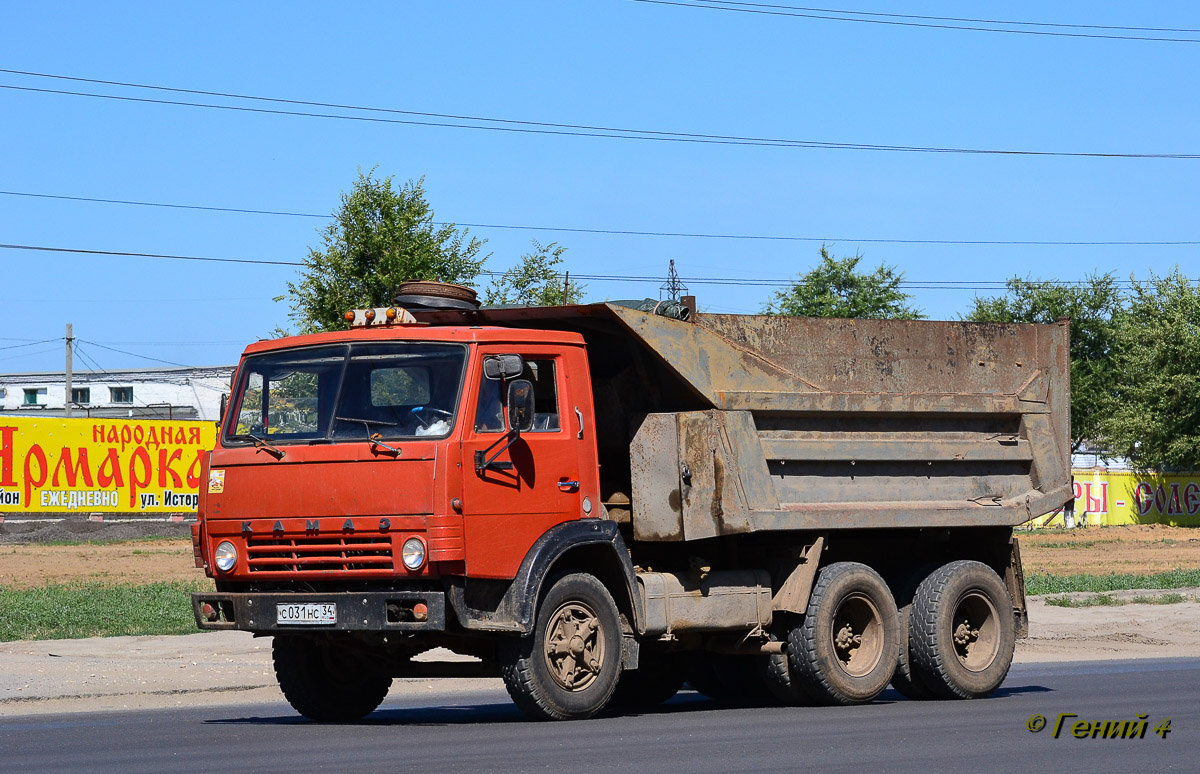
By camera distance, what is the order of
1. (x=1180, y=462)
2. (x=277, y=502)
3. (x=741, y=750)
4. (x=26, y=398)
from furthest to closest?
(x=26, y=398)
(x=1180, y=462)
(x=277, y=502)
(x=741, y=750)

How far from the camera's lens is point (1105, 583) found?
2672 centimetres

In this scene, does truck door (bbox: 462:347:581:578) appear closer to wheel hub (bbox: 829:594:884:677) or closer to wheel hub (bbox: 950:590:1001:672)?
wheel hub (bbox: 829:594:884:677)

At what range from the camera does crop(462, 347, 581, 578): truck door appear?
32.8 ft

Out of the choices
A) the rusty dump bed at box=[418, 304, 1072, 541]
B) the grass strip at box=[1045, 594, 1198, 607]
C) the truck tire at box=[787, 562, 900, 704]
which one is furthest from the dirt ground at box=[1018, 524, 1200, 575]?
the truck tire at box=[787, 562, 900, 704]

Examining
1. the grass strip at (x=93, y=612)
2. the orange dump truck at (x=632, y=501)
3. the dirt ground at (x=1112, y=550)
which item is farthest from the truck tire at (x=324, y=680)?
the dirt ground at (x=1112, y=550)

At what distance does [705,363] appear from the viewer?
37.8ft

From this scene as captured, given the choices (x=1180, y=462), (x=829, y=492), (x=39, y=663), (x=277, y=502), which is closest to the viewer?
(x=277, y=502)

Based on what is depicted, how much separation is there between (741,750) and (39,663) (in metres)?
8.79

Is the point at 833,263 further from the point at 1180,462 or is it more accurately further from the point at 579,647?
the point at 579,647

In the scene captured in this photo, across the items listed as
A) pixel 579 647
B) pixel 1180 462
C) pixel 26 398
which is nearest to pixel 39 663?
pixel 579 647

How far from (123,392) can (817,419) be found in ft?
205

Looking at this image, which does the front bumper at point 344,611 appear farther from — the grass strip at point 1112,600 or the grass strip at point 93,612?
the grass strip at point 1112,600

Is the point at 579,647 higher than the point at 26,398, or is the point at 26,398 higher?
the point at 26,398

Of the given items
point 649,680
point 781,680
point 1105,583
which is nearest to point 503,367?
point 781,680
